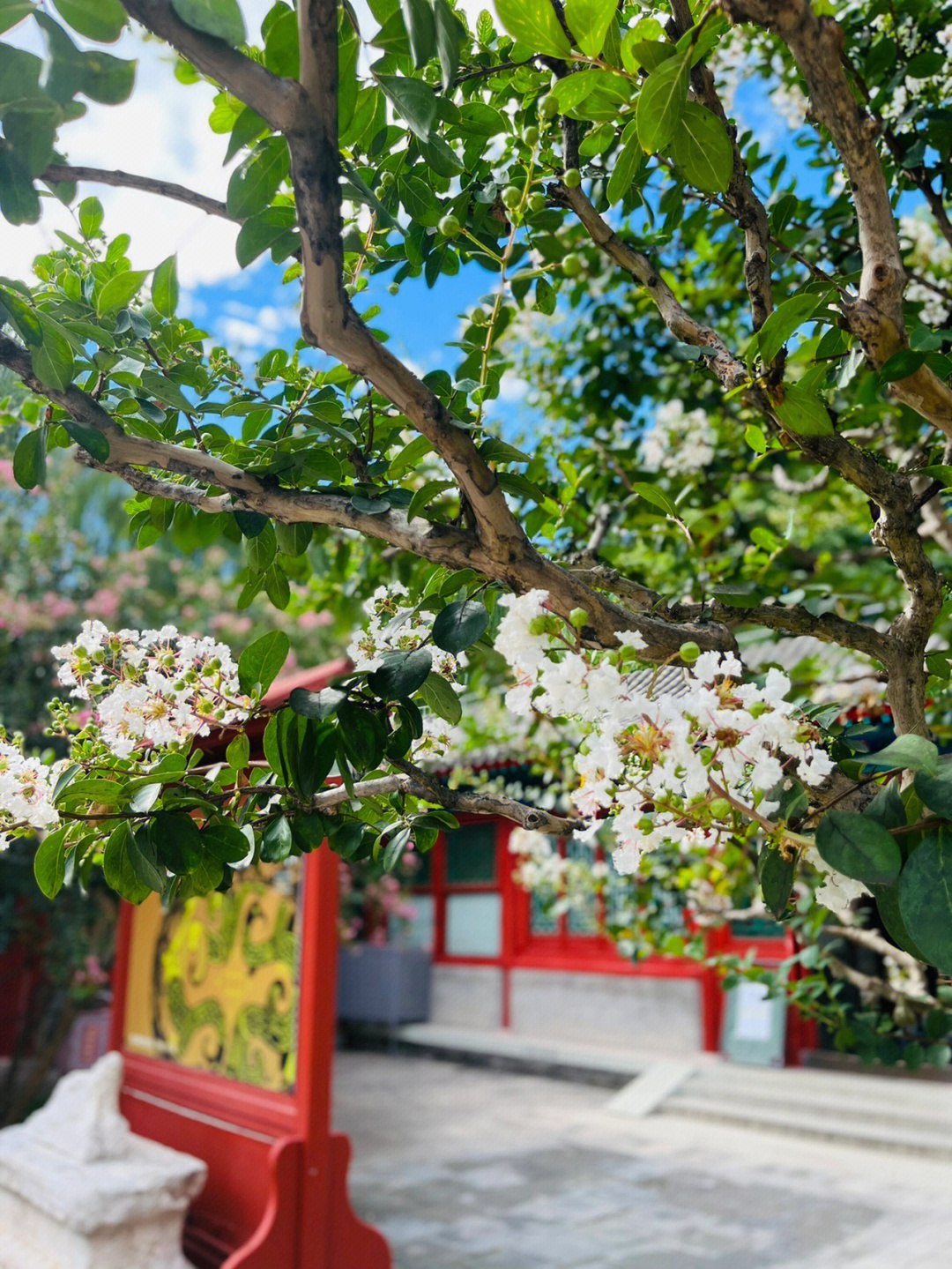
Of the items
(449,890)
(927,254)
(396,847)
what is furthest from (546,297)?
(449,890)

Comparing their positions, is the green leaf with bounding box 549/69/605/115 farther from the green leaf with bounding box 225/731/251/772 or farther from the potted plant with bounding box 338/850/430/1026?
the potted plant with bounding box 338/850/430/1026

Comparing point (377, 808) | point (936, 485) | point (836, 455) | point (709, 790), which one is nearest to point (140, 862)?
point (377, 808)

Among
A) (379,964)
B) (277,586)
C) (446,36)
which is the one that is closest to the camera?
(446,36)

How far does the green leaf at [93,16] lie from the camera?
756 mm

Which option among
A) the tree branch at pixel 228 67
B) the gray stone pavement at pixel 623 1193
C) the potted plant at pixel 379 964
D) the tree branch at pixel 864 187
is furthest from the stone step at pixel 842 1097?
the tree branch at pixel 228 67

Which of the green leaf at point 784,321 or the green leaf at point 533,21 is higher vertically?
the green leaf at point 533,21

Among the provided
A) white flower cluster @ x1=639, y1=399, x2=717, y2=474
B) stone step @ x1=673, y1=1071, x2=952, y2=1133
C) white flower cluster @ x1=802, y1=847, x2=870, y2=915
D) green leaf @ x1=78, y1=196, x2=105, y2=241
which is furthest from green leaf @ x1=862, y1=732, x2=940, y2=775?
stone step @ x1=673, y1=1071, x2=952, y2=1133

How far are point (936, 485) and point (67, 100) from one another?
1159 mm

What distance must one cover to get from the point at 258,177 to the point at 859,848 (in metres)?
0.80

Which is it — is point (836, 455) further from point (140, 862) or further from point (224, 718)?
point (140, 862)

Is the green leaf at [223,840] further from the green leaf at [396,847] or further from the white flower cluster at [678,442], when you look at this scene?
the white flower cluster at [678,442]

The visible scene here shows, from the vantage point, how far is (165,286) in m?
1.16

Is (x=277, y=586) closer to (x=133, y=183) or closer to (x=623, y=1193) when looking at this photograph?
(x=133, y=183)

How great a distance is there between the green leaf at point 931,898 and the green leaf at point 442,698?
50 centimetres
